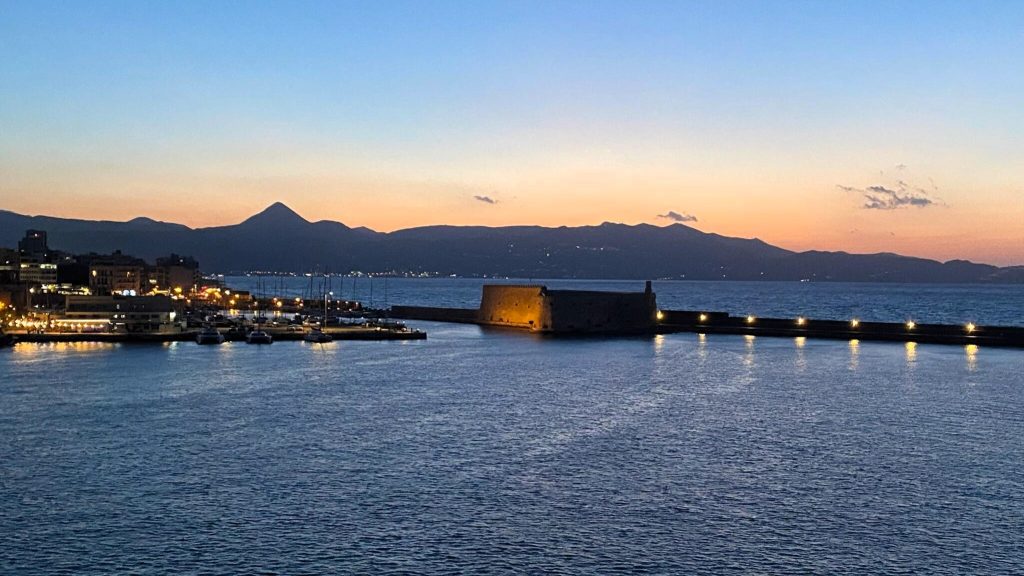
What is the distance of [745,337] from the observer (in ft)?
244

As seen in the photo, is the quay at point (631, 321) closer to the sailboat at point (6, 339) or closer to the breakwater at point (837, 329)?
the breakwater at point (837, 329)

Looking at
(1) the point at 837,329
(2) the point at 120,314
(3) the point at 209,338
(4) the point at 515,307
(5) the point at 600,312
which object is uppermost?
(4) the point at 515,307

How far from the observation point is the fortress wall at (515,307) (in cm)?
7950

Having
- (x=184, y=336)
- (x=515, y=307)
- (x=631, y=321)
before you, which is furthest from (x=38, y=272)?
(x=631, y=321)

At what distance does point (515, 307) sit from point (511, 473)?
5934 cm

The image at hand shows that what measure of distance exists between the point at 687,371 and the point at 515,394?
12.9 meters

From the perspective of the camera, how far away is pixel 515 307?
3305 inches

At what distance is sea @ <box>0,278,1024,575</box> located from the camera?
1853 centimetres

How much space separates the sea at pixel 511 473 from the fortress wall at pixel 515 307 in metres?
32.3

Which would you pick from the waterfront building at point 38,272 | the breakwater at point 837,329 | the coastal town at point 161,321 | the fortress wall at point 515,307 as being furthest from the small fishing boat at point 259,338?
the waterfront building at point 38,272

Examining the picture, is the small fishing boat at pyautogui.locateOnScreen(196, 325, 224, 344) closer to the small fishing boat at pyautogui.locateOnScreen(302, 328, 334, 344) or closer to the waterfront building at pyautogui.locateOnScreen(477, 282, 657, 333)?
the small fishing boat at pyautogui.locateOnScreen(302, 328, 334, 344)

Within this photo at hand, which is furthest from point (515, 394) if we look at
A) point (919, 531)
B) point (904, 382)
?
point (919, 531)

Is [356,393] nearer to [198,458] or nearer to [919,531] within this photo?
[198,458]

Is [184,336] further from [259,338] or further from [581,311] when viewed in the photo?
[581,311]
